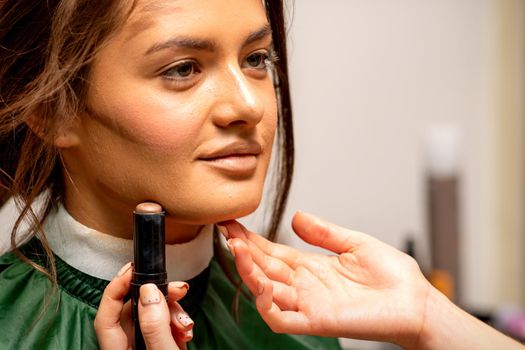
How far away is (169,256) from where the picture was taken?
38.7 inches

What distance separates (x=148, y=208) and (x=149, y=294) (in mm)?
88

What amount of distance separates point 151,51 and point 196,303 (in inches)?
13.2

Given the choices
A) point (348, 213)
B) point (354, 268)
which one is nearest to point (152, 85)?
point (354, 268)

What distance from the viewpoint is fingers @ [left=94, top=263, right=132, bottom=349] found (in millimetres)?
844

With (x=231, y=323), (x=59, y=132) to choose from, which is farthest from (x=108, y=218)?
(x=231, y=323)

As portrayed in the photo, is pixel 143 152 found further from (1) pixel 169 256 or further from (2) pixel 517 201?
(2) pixel 517 201

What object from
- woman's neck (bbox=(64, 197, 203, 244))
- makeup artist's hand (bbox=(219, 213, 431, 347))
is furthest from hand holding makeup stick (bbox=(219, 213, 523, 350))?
woman's neck (bbox=(64, 197, 203, 244))

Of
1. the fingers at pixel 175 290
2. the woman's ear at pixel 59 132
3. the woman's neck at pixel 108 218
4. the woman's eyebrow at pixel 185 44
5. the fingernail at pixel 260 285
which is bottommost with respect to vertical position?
the fingernail at pixel 260 285

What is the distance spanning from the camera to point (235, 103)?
0.89 meters

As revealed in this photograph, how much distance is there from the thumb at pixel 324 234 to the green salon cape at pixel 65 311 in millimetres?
134

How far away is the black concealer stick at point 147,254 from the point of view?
82 centimetres

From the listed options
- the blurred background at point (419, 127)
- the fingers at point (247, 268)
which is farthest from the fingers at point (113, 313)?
the blurred background at point (419, 127)

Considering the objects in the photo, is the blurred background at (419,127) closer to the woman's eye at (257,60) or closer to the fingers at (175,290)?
the woman's eye at (257,60)

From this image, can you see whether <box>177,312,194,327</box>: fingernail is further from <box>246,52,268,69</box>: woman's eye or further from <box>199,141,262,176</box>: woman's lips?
<box>246,52,268,69</box>: woman's eye
